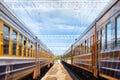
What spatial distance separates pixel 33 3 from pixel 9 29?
17545 mm

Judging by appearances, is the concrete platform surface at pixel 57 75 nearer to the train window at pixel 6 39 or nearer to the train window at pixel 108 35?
the train window at pixel 108 35

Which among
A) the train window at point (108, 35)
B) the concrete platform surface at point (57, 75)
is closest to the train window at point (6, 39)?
the train window at point (108, 35)

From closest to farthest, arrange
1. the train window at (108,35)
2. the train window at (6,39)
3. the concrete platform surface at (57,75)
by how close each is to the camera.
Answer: the train window at (6,39) < the train window at (108,35) < the concrete platform surface at (57,75)

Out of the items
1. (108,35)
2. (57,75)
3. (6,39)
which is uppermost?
(108,35)

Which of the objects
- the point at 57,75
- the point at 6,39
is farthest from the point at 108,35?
the point at 57,75

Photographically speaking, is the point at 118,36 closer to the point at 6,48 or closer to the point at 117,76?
the point at 117,76

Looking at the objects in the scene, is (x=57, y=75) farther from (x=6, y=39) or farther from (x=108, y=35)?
(x=6, y=39)

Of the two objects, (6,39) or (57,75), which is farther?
(57,75)

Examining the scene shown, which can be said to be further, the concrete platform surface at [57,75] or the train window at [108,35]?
the concrete platform surface at [57,75]

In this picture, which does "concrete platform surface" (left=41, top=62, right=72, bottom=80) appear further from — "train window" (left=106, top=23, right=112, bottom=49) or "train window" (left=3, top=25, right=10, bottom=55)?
"train window" (left=3, top=25, right=10, bottom=55)

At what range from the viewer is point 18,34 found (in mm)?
10305

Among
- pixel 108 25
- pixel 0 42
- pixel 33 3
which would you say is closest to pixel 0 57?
pixel 0 42

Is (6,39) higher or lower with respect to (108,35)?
lower

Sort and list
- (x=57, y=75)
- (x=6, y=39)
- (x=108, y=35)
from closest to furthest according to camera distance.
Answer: (x=6, y=39) < (x=108, y=35) < (x=57, y=75)
